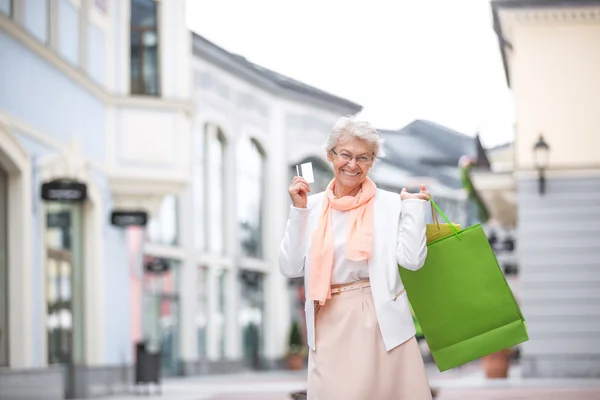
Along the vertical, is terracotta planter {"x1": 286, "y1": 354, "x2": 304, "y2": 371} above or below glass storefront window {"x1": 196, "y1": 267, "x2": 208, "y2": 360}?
below

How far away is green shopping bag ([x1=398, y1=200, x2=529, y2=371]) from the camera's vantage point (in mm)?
3738

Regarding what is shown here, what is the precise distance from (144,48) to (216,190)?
12807 millimetres

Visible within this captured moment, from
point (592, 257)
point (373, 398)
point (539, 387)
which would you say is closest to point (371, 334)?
point (373, 398)

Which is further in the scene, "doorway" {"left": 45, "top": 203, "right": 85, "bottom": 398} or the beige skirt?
"doorway" {"left": 45, "top": 203, "right": 85, "bottom": 398}

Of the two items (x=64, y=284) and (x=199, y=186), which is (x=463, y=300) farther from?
(x=199, y=186)

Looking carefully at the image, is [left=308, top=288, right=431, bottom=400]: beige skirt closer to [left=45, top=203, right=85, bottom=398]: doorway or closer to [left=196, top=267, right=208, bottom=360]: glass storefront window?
[left=45, top=203, right=85, bottom=398]: doorway

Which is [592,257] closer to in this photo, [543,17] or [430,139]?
[543,17]

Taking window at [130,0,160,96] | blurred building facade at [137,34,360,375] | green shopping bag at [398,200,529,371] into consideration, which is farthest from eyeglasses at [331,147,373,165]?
blurred building facade at [137,34,360,375]

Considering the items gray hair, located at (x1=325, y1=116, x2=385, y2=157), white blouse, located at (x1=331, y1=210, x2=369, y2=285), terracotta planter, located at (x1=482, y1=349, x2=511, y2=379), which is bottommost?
terracotta planter, located at (x1=482, y1=349, x2=511, y2=379)

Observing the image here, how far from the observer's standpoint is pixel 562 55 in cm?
2027

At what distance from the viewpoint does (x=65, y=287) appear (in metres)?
15.4

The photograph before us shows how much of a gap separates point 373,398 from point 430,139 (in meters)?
39.8

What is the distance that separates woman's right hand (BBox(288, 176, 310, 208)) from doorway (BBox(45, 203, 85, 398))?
36.5 ft

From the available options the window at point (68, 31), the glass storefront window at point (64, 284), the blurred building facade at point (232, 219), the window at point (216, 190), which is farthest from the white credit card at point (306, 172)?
the window at point (216, 190)
